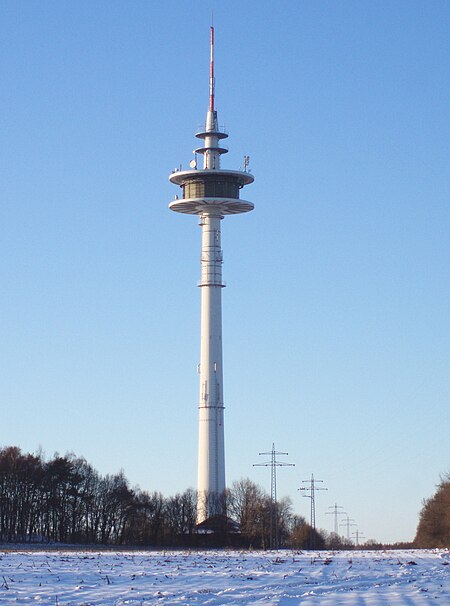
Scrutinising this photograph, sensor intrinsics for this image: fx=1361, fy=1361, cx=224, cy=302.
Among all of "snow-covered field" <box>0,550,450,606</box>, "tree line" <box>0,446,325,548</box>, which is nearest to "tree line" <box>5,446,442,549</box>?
"tree line" <box>0,446,325,548</box>

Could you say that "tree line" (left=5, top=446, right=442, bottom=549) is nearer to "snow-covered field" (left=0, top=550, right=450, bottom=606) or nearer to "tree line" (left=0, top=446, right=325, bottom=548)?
"tree line" (left=0, top=446, right=325, bottom=548)

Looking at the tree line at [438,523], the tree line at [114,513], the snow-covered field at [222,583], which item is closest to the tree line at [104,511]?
the tree line at [114,513]

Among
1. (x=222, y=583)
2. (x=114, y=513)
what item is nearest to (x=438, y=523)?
(x=114, y=513)

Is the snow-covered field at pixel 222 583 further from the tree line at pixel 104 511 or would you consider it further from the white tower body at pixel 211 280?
the white tower body at pixel 211 280

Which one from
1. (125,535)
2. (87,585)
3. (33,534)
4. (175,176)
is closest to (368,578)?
(87,585)

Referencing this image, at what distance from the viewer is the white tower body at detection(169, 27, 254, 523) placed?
143m

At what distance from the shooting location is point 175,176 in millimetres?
152625

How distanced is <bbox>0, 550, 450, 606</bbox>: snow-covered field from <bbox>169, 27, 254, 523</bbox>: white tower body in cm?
8632

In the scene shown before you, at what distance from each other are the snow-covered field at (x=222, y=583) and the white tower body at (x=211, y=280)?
86321 mm

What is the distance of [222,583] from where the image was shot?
41.8m

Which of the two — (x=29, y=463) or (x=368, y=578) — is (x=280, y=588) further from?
(x=29, y=463)

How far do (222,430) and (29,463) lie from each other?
70.3 ft

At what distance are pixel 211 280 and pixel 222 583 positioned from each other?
104126mm

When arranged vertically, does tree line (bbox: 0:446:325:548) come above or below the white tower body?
below
